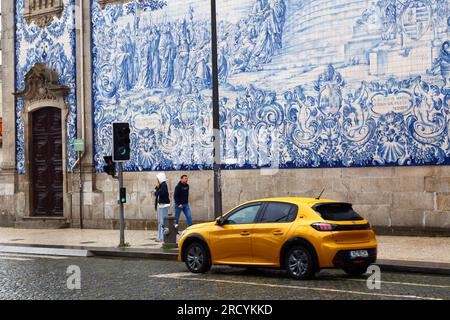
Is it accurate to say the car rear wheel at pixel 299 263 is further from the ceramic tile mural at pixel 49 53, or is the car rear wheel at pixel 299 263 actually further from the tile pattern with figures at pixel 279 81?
the ceramic tile mural at pixel 49 53

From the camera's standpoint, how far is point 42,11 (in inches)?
1153

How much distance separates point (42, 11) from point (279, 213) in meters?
17.5

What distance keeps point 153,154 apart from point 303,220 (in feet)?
41.3

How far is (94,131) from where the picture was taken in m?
27.5

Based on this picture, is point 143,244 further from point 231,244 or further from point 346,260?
point 346,260

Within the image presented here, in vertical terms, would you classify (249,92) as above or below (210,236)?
above

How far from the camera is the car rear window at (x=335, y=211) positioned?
1398 cm

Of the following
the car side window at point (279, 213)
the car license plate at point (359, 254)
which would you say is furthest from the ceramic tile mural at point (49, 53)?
the car license plate at point (359, 254)

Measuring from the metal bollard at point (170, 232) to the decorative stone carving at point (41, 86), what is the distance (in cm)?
1023

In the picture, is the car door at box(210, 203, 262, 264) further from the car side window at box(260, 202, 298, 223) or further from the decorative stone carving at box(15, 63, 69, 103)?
the decorative stone carving at box(15, 63, 69, 103)

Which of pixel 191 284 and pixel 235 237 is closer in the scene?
pixel 191 284

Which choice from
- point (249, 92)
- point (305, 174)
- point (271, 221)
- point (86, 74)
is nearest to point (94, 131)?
point (86, 74)

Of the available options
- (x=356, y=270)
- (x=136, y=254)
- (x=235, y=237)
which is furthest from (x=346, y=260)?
(x=136, y=254)
